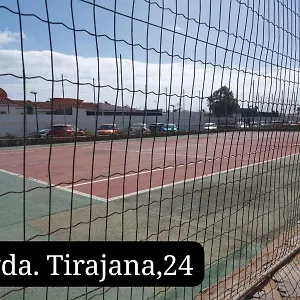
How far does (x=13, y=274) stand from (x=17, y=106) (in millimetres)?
1013

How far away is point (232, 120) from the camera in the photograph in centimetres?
365

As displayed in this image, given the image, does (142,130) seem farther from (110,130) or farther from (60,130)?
(110,130)

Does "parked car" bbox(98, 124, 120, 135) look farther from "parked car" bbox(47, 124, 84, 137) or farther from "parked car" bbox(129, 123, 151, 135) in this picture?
"parked car" bbox(47, 124, 84, 137)

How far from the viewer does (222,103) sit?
326cm

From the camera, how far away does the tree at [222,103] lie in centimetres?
311

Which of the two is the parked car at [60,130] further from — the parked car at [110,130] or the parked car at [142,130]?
the parked car at [142,130]

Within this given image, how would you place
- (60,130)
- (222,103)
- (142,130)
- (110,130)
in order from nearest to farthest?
(142,130), (60,130), (222,103), (110,130)

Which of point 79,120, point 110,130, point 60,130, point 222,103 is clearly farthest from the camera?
point 79,120

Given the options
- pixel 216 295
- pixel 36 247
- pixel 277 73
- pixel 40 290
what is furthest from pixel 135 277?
pixel 277 73

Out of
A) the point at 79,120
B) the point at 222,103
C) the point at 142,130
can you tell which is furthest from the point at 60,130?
the point at 222,103

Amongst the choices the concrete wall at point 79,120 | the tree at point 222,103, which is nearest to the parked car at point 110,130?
the concrete wall at point 79,120

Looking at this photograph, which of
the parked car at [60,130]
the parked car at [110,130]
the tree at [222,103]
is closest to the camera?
the parked car at [60,130]

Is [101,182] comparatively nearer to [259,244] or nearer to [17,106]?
[259,244]

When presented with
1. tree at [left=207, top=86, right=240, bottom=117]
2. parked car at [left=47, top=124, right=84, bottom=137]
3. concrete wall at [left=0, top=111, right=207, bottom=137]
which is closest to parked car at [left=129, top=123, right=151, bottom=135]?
concrete wall at [left=0, top=111, right=207, bottom=137]
